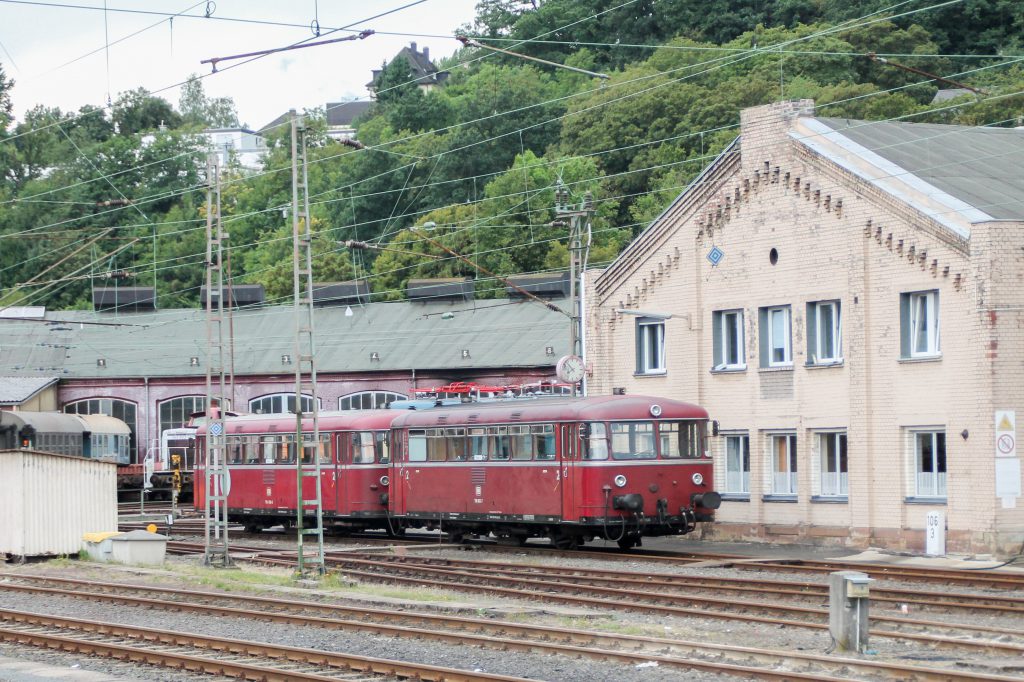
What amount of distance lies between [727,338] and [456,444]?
667 cm

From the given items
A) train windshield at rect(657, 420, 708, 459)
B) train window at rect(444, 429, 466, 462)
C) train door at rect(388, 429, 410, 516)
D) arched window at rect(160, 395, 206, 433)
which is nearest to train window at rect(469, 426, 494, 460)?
train window at rect(444, 429, 466, 462)

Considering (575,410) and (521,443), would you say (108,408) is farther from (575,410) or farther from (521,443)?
(575,410)

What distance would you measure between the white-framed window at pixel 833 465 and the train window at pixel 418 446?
8509mm

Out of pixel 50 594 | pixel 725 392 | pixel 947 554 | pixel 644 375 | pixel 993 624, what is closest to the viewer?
pixel 993 624

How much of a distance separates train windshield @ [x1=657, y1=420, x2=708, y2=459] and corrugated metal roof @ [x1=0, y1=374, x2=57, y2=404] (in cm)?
4153

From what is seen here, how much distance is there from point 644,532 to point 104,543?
1077 cm

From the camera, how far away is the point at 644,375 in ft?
120

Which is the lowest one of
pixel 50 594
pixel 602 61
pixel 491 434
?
pixel 50 594

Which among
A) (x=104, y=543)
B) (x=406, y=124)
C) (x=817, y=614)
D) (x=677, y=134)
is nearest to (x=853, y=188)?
(x=817, y=614)

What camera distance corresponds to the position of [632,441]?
29312 mm

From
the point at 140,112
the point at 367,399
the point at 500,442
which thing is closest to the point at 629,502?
the point at 500,442

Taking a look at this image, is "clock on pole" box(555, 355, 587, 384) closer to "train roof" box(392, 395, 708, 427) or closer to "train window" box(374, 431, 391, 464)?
"train roof" box(392, 395, 708, 427)

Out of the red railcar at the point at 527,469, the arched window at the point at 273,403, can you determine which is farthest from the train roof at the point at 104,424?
the red railcar at the point at 527,469

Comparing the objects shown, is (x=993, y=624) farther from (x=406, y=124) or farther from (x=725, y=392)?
(x=406, y=124)
